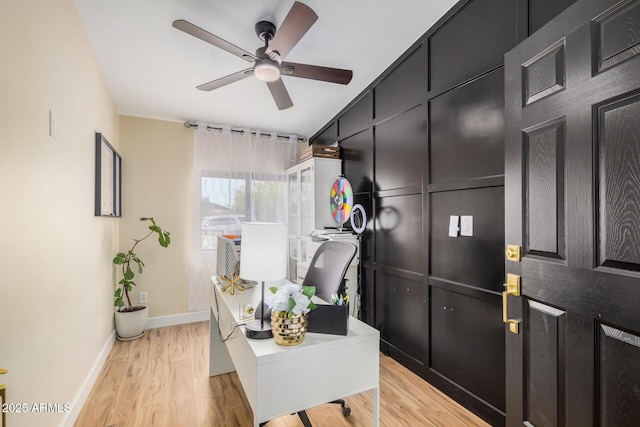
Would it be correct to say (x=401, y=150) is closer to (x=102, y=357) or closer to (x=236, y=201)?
(x=236, y=201)

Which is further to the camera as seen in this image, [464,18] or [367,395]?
[367,395]

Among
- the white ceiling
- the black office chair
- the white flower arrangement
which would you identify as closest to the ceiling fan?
the white ceiling

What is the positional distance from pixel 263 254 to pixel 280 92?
1.52 meters

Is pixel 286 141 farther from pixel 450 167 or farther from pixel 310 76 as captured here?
pixel 450 167

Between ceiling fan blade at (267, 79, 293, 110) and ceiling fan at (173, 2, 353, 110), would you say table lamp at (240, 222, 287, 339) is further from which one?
ceiling fan blade at (267, 79, 293, 110)

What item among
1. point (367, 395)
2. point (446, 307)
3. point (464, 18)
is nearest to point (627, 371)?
point (446, 307)

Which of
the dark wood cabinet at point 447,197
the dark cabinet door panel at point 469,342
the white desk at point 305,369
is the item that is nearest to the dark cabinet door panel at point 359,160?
the dark wood cabinet at point 447,197

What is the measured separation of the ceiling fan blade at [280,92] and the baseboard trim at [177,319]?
2.75 meters

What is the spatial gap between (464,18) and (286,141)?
8.77 feet

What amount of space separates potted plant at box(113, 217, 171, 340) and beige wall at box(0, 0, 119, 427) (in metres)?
0.79

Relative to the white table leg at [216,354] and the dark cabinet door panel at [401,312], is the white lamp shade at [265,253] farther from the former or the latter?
the dark cabinet door panel at [401,312]

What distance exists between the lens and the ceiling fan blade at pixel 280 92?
2.18m

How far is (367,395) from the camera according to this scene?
2088 mm

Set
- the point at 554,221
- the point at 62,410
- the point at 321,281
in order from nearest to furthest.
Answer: the point at 554,221 → the point at 62,410 → the point at 321,281
